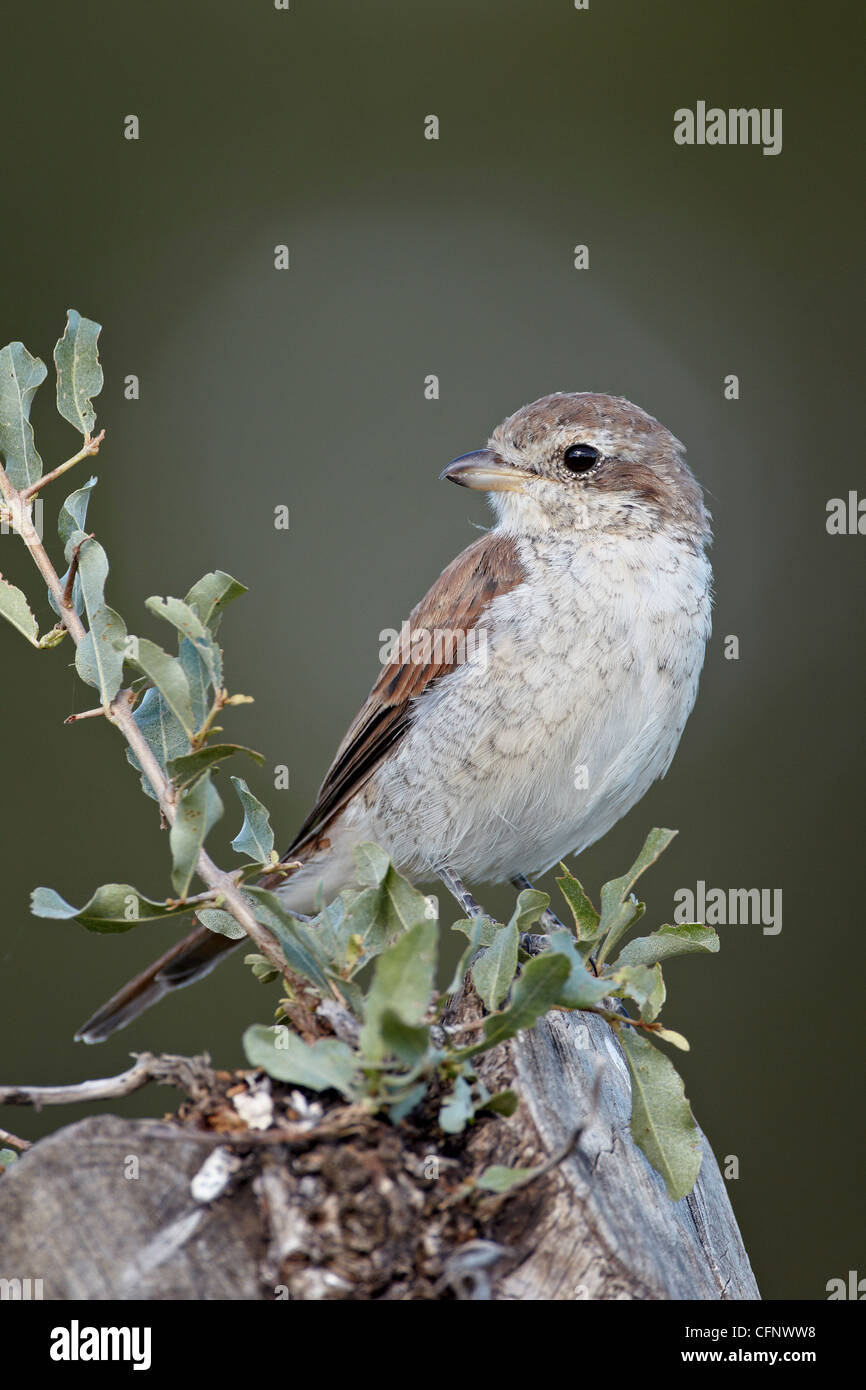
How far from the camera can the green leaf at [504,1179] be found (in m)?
1.51

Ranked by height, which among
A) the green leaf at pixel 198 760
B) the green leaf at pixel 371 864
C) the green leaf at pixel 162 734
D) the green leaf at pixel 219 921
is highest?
the green leaf at pixel 162 734

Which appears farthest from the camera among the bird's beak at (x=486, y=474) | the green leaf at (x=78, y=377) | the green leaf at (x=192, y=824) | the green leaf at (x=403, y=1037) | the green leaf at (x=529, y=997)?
the bird's beak at (x=486, y=474)

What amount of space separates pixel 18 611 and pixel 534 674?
1.63 meters

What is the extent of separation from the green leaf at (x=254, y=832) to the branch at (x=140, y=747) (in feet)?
0.46

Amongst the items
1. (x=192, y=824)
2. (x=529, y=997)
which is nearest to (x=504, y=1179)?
(x=529, y=997)

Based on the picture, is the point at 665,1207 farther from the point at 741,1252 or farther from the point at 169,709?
the point at 169,709

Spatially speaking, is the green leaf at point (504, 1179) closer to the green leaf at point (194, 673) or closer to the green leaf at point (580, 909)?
the green leaf at point (580, 909)

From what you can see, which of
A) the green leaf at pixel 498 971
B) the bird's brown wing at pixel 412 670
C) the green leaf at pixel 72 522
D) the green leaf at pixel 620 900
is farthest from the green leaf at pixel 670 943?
the bird's brown wing at pixel 412 670

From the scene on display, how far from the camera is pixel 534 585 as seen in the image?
11.5 ft

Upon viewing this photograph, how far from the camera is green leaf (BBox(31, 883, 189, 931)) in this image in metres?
1.81

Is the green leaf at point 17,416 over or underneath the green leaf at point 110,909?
over

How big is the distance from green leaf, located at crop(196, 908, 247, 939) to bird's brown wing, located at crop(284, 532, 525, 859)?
1537 mm

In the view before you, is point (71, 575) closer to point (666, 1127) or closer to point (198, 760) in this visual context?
point (198, 760)

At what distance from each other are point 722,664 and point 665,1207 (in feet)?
17.2
